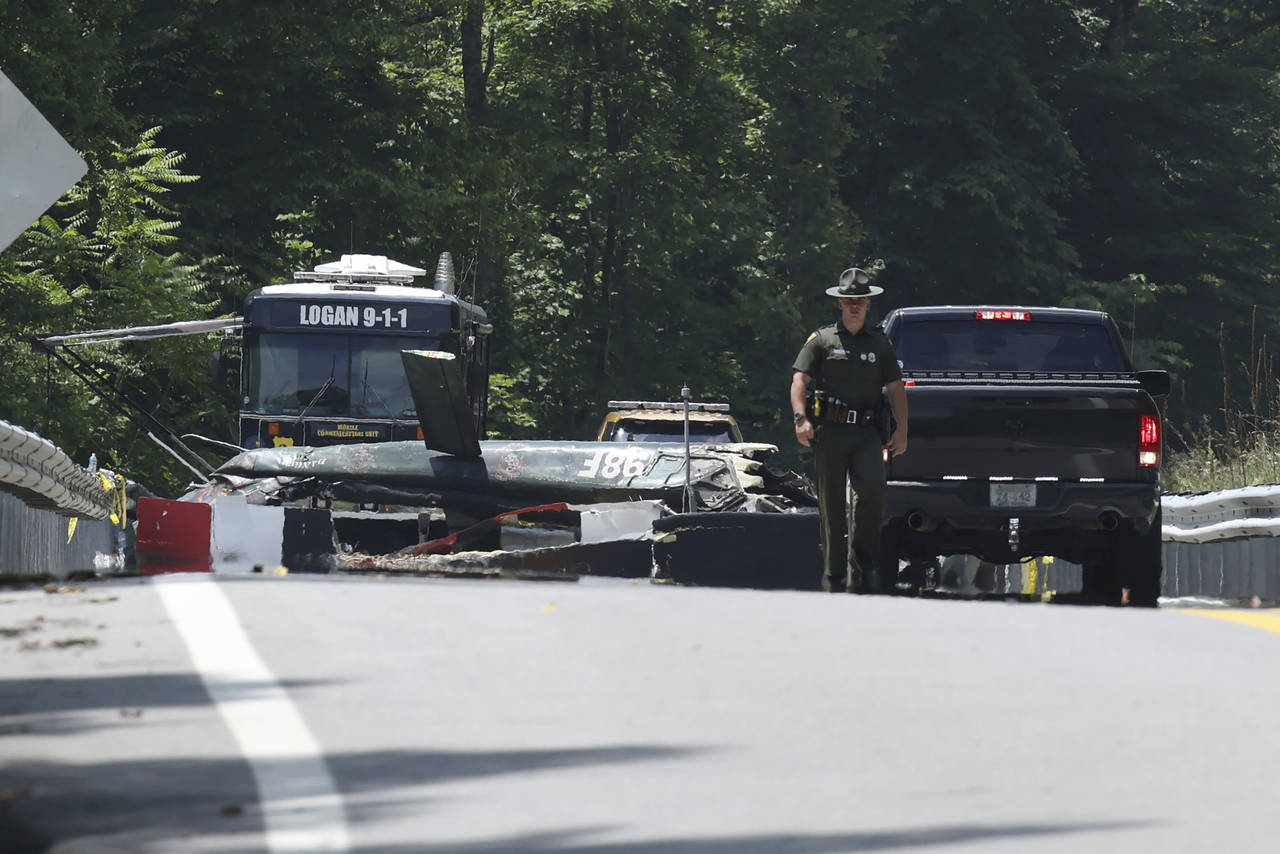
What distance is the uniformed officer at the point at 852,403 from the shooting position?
13469 millimetres

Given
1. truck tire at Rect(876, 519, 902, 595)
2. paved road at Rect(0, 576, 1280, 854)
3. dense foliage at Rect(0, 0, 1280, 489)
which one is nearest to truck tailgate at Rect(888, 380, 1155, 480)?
truck tire at Rect(876, 519, 902, 595)

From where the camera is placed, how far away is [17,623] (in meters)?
9.53

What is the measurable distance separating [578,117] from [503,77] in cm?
271

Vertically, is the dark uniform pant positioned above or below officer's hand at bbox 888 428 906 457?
below

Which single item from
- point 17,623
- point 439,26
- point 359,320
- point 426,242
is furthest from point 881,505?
point 439,26

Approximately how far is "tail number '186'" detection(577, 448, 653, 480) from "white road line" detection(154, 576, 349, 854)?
9.87 m

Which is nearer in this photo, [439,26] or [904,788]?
[904,788]

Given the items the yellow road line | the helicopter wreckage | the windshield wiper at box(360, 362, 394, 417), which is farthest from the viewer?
the windshield wiper at box(360, 362, 394, 417)

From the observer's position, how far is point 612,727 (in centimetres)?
740

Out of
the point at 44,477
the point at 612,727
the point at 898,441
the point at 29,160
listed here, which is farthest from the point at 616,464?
the point at 612,727

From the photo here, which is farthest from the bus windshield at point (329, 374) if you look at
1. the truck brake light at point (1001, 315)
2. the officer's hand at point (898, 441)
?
the officer's hand at point (898, 441)

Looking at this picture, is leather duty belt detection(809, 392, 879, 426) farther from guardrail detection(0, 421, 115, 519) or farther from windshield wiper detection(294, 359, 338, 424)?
windshield wiper detection(294, 359, 338, 424)

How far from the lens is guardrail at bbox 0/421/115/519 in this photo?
17219 millimetres

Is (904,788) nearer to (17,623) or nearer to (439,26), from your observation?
(17,623)
